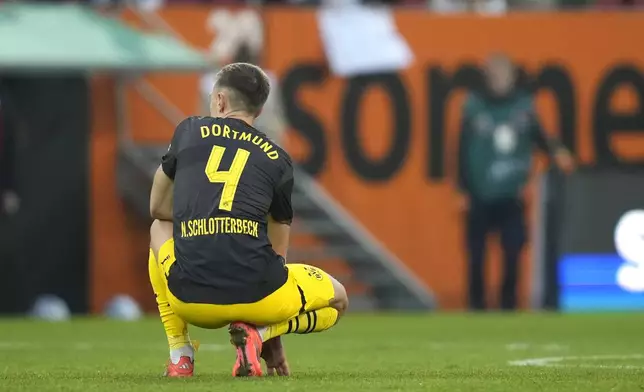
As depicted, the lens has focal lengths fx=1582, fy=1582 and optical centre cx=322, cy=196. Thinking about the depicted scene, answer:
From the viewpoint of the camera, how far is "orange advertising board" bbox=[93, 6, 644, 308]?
1922 centimetres

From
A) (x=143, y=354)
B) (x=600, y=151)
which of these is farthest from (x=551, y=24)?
(x=143, y=354)

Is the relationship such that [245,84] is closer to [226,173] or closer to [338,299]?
[226,173]

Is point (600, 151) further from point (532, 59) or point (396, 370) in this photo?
point (396, 370)

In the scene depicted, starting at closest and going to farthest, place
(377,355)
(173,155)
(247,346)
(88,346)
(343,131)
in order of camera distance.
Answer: (247,346)
(173,155)
(377,355)
(88,346)
(343,131)

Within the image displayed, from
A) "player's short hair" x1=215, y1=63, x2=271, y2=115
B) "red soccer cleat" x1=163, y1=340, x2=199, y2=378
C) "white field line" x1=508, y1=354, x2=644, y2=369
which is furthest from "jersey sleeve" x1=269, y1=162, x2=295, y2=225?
"white field line" x1=508, y1=354, x2=644, y2=369

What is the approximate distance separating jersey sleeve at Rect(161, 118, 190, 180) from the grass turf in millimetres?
956

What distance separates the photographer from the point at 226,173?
7055 mm

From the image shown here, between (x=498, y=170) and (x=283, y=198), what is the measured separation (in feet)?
37.8

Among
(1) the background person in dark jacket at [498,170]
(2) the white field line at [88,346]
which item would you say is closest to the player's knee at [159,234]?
(2) the white field line at [88,346]

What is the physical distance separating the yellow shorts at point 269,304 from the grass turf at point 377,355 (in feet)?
0.90

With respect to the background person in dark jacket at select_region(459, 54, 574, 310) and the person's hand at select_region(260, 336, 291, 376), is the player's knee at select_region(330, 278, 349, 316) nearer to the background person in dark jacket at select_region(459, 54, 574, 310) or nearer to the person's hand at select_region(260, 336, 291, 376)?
the person's hand at select_region(260, 336, 291, 376)

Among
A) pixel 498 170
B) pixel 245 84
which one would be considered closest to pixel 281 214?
pixel 245 84

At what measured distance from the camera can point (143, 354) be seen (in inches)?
402

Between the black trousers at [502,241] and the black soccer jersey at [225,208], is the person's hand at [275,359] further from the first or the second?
the black trousers at [502,241]
